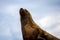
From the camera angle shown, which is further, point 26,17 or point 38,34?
point 26,17

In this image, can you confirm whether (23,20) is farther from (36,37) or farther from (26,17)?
(36,37)

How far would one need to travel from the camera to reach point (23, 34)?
18250 mm

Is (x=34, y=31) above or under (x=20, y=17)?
under

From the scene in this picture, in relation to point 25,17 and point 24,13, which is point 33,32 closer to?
point 25,17

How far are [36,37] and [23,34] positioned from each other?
917 millimetres

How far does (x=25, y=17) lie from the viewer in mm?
19484

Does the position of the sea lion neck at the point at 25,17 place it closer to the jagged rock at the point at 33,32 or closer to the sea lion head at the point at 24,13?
the sea lion head at the point at 24,13

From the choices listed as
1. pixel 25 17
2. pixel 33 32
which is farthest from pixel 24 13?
pixel 33 32

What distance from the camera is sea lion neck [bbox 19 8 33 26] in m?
19.2

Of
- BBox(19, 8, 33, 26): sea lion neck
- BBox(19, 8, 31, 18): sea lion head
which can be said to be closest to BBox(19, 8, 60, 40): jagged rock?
BBox(19, 8, 33, 26): sea lion neck

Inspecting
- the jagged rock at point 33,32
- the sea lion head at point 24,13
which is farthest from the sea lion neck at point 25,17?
the jagged rock at point 33,32

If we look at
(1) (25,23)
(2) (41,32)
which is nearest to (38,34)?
(2) (41,32)

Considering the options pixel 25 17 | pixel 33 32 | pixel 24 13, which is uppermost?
pixel 24 13

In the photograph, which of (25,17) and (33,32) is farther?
(25,17)
